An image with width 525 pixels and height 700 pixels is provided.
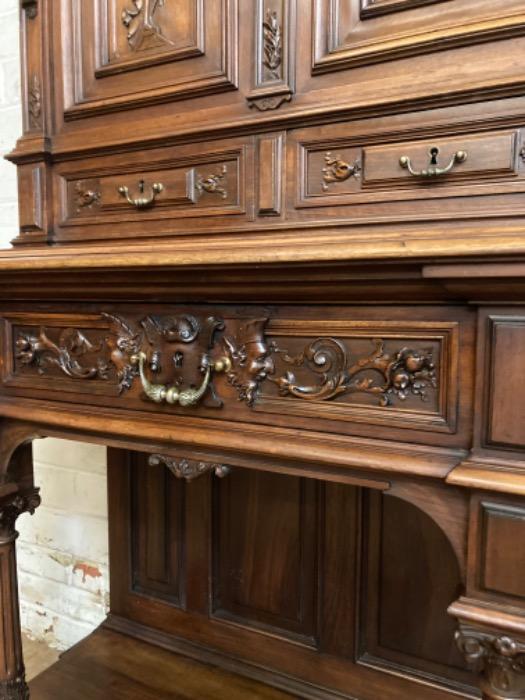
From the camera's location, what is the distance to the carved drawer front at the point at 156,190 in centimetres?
73

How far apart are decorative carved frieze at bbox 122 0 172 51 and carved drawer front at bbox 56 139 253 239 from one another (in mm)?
143

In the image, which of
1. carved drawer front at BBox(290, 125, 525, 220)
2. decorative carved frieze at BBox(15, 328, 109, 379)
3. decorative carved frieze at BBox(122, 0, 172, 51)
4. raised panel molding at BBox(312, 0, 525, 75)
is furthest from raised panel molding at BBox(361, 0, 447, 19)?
decorative carved frieze at BBox(15, 328, 109, 379)

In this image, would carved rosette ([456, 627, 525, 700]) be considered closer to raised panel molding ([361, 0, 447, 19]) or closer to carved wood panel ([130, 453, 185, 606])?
raised panel molding ([361, 0, 447, 19])

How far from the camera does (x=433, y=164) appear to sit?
0.61 meters

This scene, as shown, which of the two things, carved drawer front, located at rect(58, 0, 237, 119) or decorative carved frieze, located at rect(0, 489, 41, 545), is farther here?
decorative carved frieze, located at rect(0, 489, 41, 545)

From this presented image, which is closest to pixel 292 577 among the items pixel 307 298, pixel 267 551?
pixel 267 551

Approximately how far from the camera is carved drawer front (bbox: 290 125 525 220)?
1.90ft

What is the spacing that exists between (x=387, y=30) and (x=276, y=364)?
1.29 feet

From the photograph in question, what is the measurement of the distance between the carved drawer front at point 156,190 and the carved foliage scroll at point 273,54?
0.06 metres

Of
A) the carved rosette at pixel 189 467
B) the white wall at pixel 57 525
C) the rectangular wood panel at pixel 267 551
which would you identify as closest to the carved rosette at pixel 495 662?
the carved rosette at pixel 189 467

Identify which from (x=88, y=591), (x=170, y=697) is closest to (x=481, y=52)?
(x=170, y=697)

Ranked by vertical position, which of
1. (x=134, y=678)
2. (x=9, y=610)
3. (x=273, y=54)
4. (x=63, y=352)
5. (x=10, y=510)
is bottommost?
(x=134, y=678)

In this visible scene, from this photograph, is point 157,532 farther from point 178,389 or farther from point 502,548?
point 502,548

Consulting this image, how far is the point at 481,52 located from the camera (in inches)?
22.8
